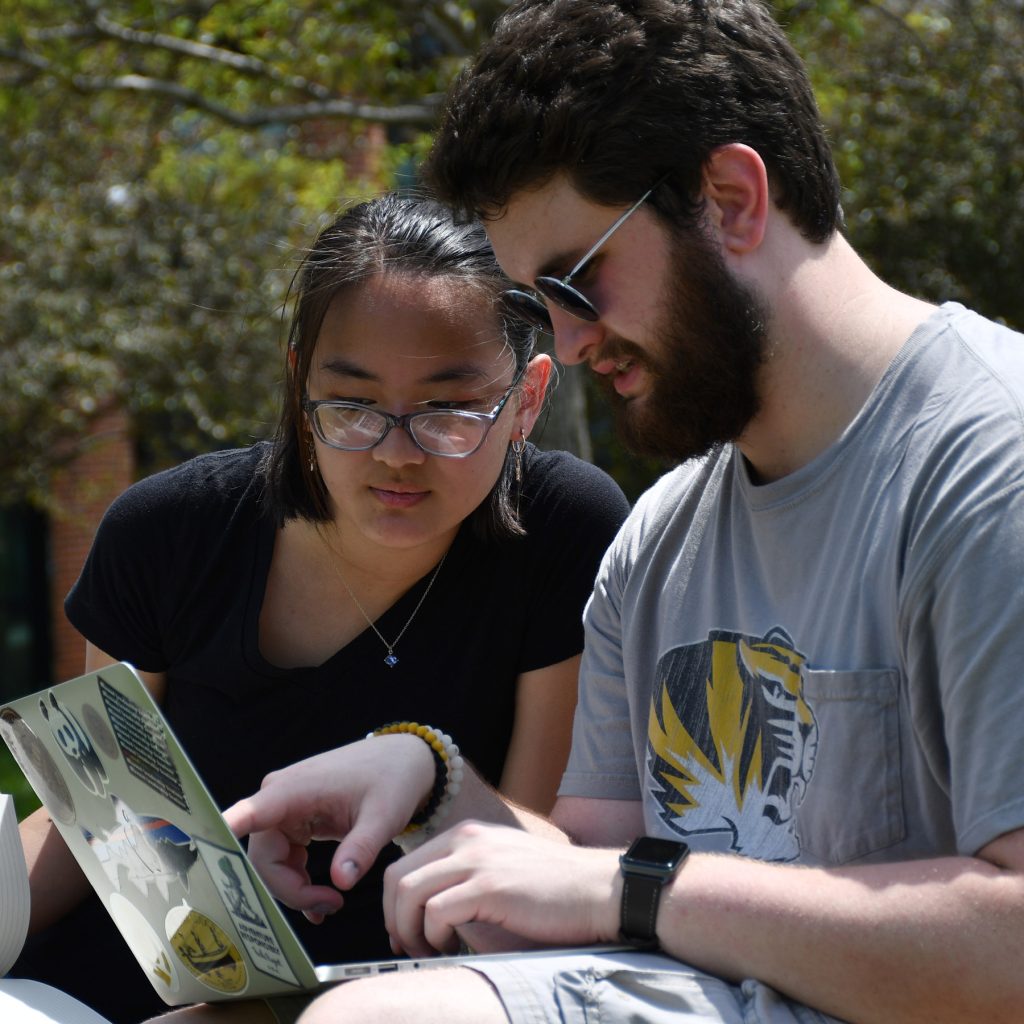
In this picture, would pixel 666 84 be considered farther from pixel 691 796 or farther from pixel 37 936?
pixel 37 936

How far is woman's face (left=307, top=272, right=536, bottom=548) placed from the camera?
2.38 meters

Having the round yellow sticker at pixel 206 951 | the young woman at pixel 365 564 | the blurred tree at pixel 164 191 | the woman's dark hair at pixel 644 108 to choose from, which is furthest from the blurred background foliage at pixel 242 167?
the round yellow sticker at pixel 206 951

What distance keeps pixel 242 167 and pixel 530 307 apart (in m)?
7.87

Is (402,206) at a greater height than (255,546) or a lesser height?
greater

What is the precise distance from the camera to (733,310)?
71.4 inches

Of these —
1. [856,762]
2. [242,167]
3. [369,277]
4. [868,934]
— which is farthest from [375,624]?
[242,167]

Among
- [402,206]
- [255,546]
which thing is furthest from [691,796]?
[402,206]

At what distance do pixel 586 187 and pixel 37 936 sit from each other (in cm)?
160

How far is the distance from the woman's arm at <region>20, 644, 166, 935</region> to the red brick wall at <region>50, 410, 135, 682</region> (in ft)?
24.1

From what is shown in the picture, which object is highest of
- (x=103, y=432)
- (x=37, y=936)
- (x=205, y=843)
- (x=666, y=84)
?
(x=666, y=84)

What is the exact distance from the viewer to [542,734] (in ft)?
8.28

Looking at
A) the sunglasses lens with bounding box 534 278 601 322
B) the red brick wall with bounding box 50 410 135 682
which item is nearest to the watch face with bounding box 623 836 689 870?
the sunglasses lens with bounding box 534 278 601 322

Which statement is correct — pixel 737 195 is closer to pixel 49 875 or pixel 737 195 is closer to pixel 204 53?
pixel 49 875

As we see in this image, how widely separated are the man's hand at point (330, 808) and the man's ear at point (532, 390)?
764 millimetres
